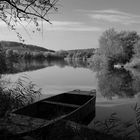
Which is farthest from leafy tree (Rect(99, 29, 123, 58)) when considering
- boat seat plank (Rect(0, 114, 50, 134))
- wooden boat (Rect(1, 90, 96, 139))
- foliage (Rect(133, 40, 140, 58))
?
boat seat plank (Rect(0, 114, 50, 134))

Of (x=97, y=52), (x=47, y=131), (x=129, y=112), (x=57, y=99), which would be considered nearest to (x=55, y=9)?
(x=47, y=131)

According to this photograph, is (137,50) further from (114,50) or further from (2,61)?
(2,61)

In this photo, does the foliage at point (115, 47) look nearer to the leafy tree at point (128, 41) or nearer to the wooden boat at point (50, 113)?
the leafy tree at point (128, 41)

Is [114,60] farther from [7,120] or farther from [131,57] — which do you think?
[7,120]

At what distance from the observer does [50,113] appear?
28.5ft

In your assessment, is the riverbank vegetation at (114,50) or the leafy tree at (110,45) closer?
the riverbank vegetation at (114,50)

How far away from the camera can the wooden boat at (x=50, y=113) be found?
5.12 meters

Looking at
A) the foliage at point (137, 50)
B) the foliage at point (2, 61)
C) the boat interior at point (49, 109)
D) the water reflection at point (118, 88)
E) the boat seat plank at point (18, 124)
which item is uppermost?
the foliage at point (137, 50)

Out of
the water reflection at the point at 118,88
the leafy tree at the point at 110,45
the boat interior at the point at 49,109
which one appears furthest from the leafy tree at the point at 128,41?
the boat interior at the point at 49,109

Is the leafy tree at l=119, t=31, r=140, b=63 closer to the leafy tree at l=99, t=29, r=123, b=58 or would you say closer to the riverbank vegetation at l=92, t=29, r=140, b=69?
the riverbank vegetation at l=92, t=29, r=140, b=69

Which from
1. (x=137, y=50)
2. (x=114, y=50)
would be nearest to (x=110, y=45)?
(x=114, y=50)

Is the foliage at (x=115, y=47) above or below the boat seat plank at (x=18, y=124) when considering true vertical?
above

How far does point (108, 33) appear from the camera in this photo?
1588 inches

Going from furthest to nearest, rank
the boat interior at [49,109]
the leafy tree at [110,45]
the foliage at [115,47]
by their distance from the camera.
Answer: the foliage at [115,47] < the leafy tree at [110,45] < the boat interior at [49,109]
